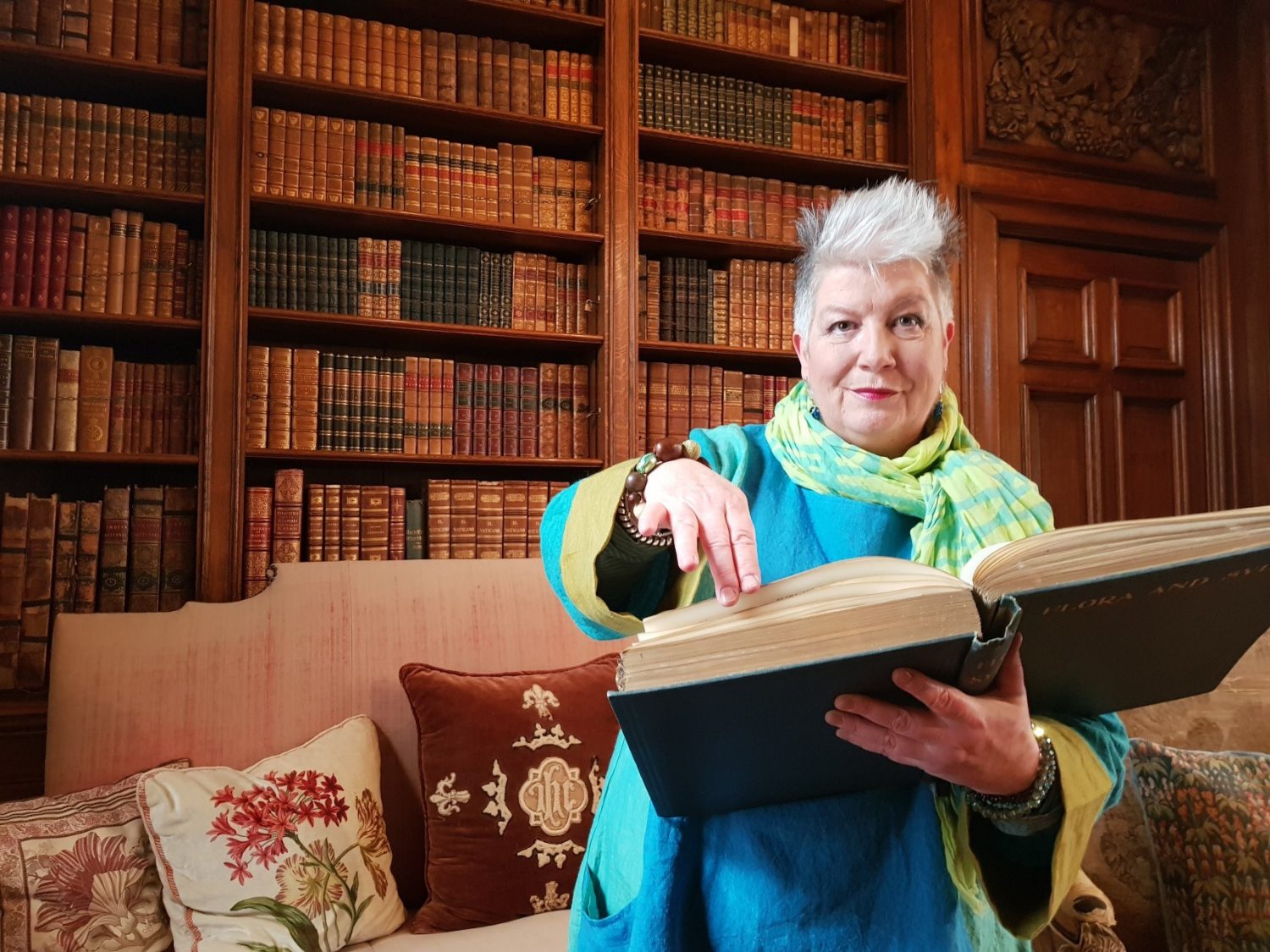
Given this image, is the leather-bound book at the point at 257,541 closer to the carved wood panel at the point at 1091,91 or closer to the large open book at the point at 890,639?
the large open book at the point at 890,639

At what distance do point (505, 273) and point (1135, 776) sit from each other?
187 centimetres

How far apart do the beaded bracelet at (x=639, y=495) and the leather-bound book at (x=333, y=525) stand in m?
1.78

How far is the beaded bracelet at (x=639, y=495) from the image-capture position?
723 millimetres

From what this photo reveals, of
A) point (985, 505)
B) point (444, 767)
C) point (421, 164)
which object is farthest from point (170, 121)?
point (985, 505)

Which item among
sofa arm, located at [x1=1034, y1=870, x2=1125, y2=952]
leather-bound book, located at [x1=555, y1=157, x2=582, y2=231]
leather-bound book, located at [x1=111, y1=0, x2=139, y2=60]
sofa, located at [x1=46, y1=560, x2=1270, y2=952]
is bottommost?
sofa arm, located at [x1=1034, y1=870, x2=1125, y2=952]

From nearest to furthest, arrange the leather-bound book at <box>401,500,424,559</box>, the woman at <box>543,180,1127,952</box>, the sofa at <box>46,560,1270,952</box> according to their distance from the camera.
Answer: the woman at <box>543,180,1127,952</box> → the sofa at <box>46,560,1270,952</box> → the leather-bound book at <box>401,500,424,559</box>

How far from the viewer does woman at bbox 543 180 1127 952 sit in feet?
2.16

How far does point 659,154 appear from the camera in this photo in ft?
9.23

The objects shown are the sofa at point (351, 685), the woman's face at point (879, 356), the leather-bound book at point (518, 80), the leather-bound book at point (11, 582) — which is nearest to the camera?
the woman's face at point (879, 356)

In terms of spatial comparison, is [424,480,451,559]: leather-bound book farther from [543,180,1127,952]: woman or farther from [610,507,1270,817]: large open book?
[610,507,1270,817]: large open book

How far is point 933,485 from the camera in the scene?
0.89 metres

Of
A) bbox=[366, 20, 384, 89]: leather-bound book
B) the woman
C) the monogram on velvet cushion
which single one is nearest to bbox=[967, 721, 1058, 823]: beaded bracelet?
the woman

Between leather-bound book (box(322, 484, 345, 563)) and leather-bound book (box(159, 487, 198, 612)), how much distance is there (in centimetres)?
30

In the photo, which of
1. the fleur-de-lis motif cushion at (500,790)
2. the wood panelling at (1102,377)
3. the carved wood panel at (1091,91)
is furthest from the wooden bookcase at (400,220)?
the fleur-de-lis motif cushion at (500,790)
